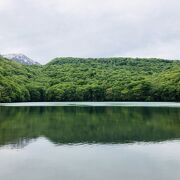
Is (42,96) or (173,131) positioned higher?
(42,96)

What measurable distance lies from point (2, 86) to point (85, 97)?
40.1 meters

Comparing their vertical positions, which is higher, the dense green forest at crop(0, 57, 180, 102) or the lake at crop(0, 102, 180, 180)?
the dense green forest at crop(0, 57, 180, 102)

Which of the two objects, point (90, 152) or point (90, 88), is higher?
point (90, 88)

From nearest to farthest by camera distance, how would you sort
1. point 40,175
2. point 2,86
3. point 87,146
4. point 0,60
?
point 40,175, point 87,146, point 2,86, point 0,60

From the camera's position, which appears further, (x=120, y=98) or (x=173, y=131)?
(x=120, y=98)

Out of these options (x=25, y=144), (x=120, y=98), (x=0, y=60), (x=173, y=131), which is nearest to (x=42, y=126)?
(x=25, y=144)

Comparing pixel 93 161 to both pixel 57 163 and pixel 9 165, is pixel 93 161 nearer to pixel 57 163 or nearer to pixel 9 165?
pixel 57 163

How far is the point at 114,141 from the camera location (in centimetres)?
3597

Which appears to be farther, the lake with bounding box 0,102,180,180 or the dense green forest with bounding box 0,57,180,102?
the dense green forest with bounding box 0,57,180,102

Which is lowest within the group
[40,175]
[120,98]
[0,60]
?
[40,175]

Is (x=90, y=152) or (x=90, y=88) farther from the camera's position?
(x=90, y=88)

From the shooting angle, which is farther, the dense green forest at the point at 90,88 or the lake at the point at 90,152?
the dense green forest at the point at 90,88

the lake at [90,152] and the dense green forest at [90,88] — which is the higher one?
the dense green forest at [90,88]

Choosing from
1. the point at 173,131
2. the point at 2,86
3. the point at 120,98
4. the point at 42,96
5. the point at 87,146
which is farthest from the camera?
the point at 42,96
